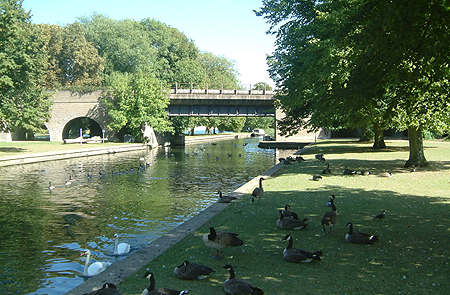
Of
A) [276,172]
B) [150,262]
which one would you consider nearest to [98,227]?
[150,262]

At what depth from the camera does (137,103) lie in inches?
2746

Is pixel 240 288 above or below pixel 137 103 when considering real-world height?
below

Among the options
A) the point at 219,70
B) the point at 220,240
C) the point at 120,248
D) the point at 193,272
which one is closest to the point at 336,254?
the point at 220,240

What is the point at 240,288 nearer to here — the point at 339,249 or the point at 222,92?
the point at 339,249

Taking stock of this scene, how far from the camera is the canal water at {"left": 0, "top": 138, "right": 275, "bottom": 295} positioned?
12.0m

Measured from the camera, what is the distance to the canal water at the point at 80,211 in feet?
39.4

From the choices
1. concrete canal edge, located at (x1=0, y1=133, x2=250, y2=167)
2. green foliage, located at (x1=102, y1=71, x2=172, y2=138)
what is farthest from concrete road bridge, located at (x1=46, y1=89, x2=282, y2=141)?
concrete canal edge, located at (x1=0, y1=133, x2=250, y2=167)

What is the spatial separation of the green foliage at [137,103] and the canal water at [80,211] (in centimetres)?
3064

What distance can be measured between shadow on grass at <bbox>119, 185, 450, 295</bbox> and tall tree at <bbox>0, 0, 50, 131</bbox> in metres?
36.2

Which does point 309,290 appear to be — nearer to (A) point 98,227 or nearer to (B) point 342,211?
(B) point 342,211

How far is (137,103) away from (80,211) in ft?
169

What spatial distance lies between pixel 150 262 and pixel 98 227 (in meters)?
7.47

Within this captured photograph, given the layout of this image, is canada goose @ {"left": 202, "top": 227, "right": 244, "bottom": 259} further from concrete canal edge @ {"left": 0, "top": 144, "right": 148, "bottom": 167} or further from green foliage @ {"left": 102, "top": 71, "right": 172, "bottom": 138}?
green foliage @ {"left": 102, "top": 71, "right": 172, "bottom": 138}

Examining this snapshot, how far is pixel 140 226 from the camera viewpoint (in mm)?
16875
